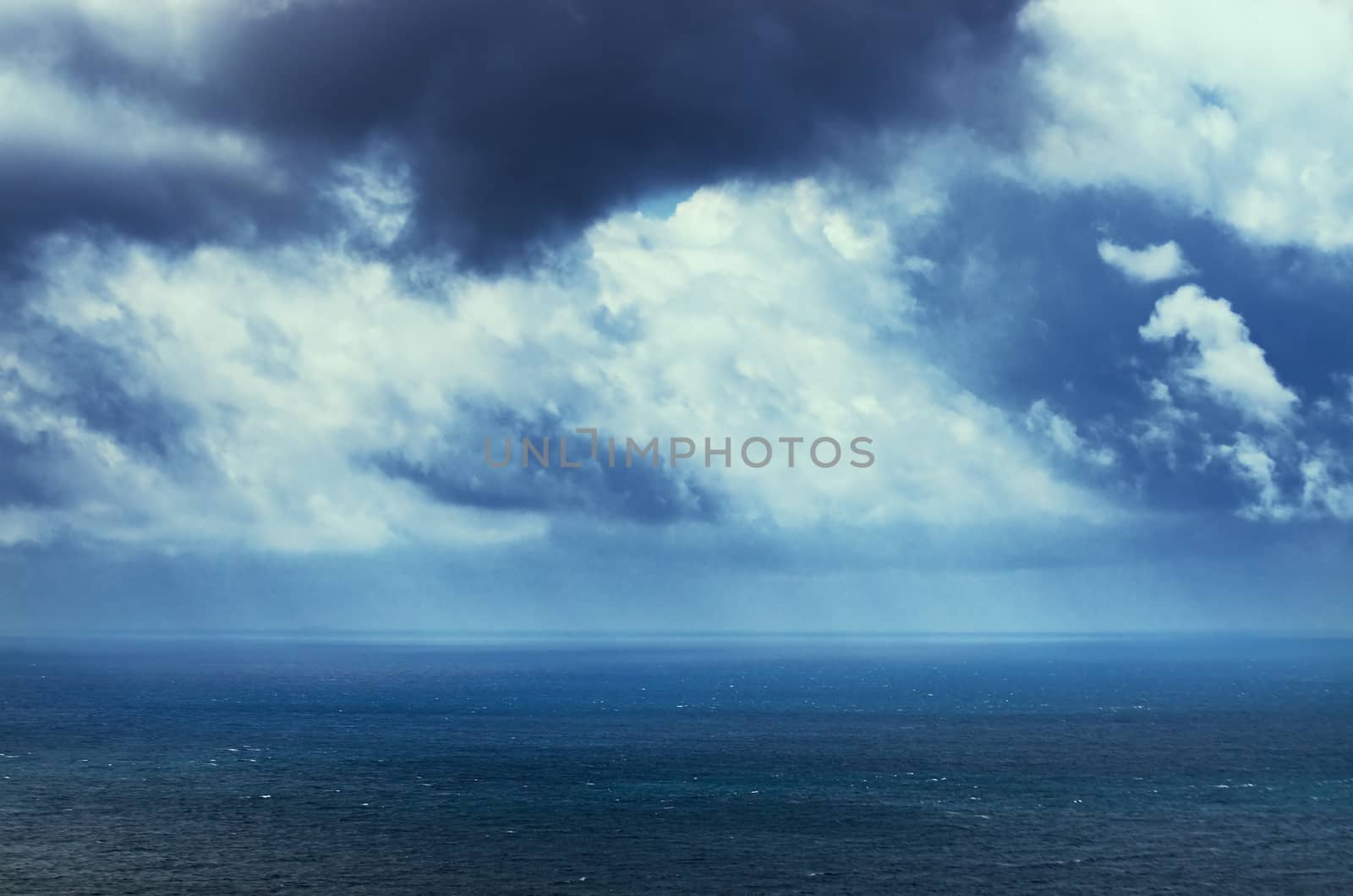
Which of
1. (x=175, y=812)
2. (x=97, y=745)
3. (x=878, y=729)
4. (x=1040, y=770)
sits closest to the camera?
(x=175, y=812)

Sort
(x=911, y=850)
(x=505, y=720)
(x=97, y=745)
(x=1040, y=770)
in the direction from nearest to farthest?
(x=911, y=850) < (x=1040, y=770) < (x=97, y=745) < (x=505, y=720)

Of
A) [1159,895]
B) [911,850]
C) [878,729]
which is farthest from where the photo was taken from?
[878,729]

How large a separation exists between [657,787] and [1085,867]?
158 feet

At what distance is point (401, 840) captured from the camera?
334 feet

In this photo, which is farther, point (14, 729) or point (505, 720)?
point (505, 720)

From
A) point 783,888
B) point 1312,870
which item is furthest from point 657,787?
point 1312,870

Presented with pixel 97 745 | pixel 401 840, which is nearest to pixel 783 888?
pixel 401 840

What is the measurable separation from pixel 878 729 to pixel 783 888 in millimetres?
96897

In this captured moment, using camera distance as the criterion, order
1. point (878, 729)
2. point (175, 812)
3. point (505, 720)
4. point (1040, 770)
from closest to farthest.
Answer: point (175, 812), point (1040, 770), point (878, 729), point (505, 720)

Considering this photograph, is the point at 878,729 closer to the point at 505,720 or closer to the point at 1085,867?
the point at 505,720

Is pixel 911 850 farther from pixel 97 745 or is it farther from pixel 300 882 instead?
pixel 97 745

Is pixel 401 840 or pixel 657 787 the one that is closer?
pixel 401 840

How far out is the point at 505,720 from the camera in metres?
199

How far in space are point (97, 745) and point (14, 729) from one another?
105 ft
